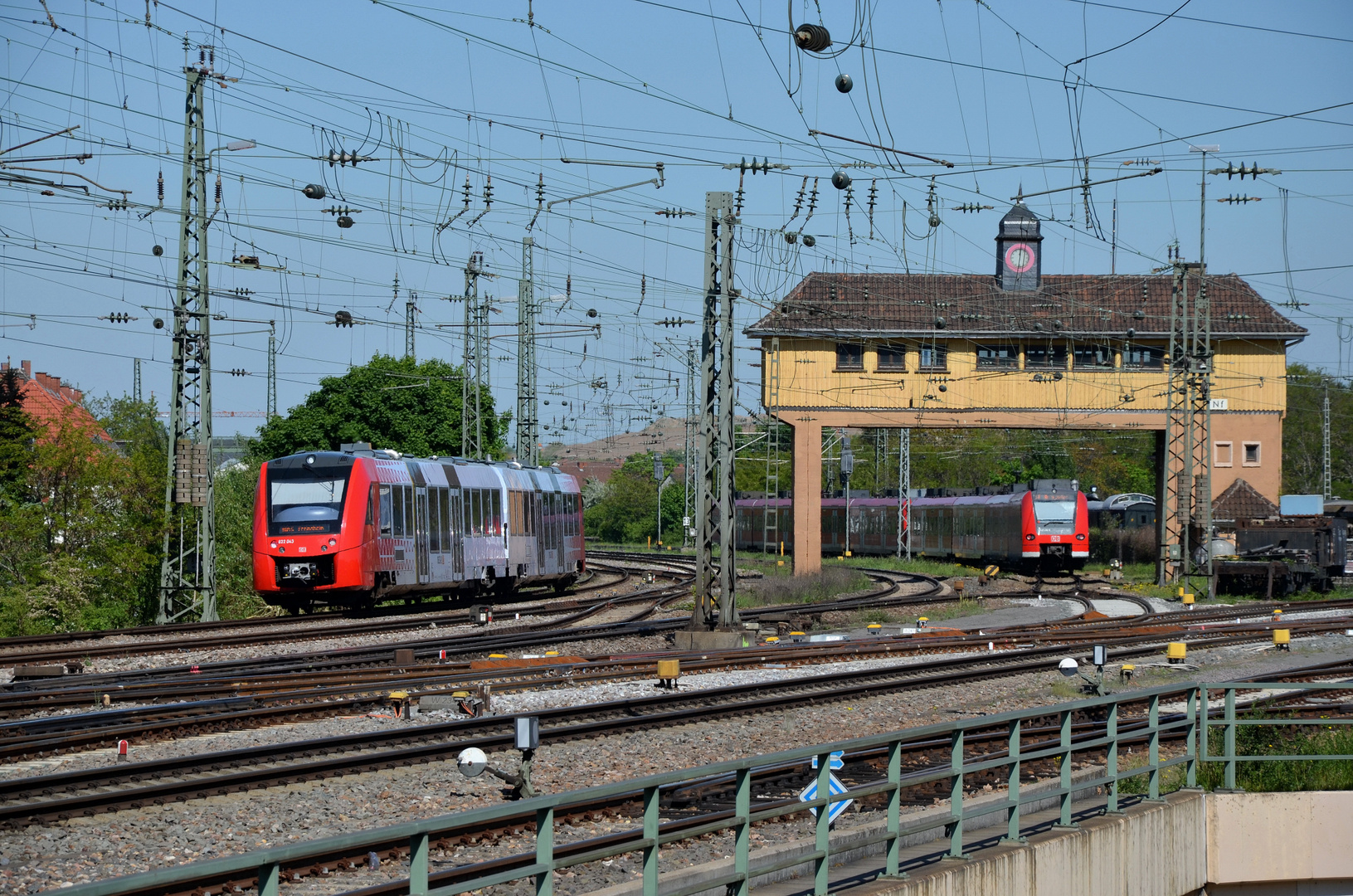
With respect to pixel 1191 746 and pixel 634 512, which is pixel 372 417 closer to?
pixel 634 512

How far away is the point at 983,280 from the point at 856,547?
62.7 feet

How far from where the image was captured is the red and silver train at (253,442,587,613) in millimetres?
26172

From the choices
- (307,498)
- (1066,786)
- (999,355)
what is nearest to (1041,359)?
(999,355)

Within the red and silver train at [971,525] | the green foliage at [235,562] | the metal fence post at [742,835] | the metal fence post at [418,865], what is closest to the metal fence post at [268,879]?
the metal fence post at [418,865]

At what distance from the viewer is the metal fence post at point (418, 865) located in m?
5.03

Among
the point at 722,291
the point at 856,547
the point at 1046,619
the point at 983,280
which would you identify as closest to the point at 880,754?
the point at 722,291

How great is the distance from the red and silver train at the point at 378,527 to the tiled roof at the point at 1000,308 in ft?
51.3

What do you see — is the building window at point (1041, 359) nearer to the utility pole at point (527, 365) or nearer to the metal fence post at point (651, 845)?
the utility pole at point (527, 365)

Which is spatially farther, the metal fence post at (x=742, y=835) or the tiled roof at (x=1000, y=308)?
the tiled roof at (x=1000, y=308)

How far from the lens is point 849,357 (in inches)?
1807

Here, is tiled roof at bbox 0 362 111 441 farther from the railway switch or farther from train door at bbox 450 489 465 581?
the railway switch

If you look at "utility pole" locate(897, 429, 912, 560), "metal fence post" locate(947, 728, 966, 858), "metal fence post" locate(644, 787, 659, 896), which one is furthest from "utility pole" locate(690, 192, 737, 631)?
"utility pole" locate(897, 429, 912, 560)

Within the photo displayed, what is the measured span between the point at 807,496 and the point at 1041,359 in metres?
9.47

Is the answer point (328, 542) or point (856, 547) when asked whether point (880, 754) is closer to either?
point (328, 542)
